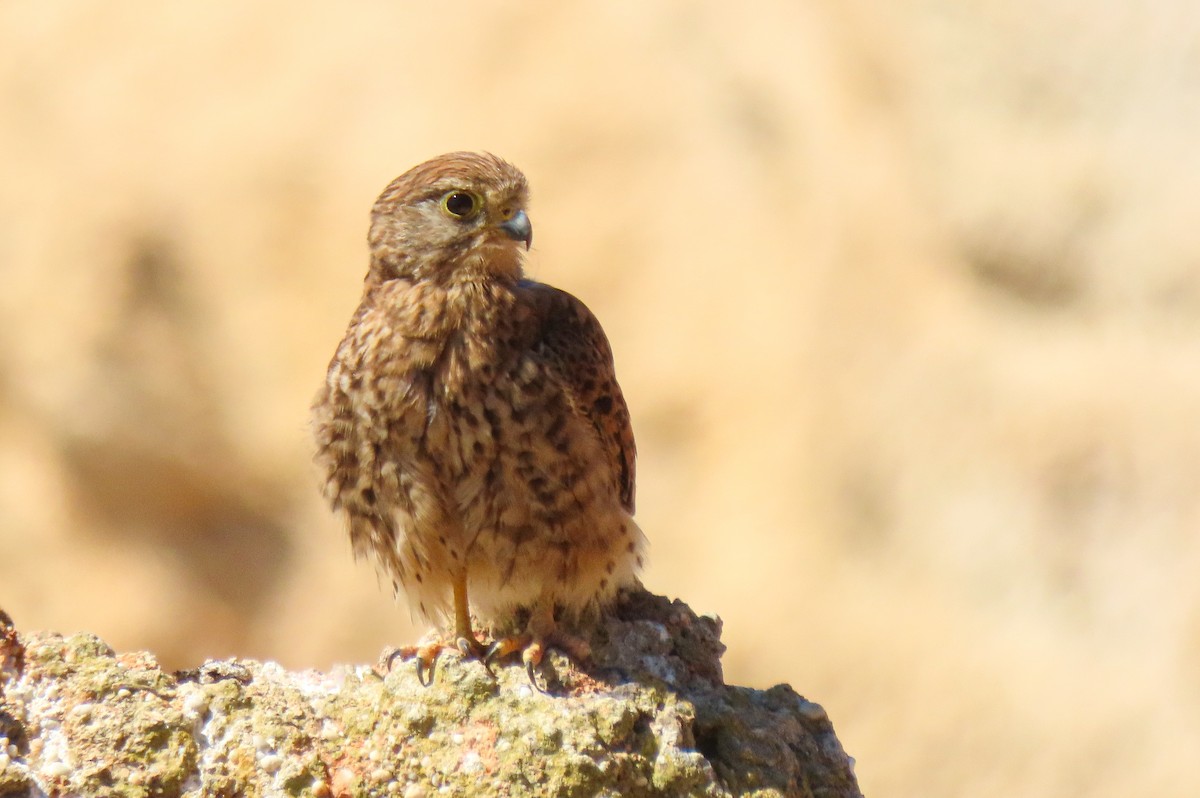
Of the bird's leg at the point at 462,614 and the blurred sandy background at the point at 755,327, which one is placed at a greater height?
the blurred sandy background at the point at 755,327

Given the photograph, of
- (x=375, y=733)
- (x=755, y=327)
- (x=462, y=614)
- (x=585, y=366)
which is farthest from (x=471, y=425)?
(x=755, y=327)

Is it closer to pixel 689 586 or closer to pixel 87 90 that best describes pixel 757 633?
pixel 689 586

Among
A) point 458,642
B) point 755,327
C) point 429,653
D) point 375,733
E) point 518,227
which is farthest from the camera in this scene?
point 755,327

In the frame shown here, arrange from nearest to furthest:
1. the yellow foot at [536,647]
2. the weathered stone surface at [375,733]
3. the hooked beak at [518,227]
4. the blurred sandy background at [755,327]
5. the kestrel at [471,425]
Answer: the weathered stone surface at [375,733] < the yellow foot at [536,647] < the kestrel at [471,425] < the hooked beak at [518,227] < the blurred sandy background at [755,327]

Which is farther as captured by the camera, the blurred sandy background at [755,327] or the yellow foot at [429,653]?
the blurred sandy background at [755,327]

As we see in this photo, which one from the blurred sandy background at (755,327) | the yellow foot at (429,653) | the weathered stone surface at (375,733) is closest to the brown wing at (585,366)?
the yellow foot at (429,653)

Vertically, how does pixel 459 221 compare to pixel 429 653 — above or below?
above

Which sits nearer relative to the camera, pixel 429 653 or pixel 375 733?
pixel 375 733

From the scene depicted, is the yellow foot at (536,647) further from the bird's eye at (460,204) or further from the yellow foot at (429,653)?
the bird's eye at (460,204)

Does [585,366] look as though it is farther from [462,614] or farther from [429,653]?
[429,653]
